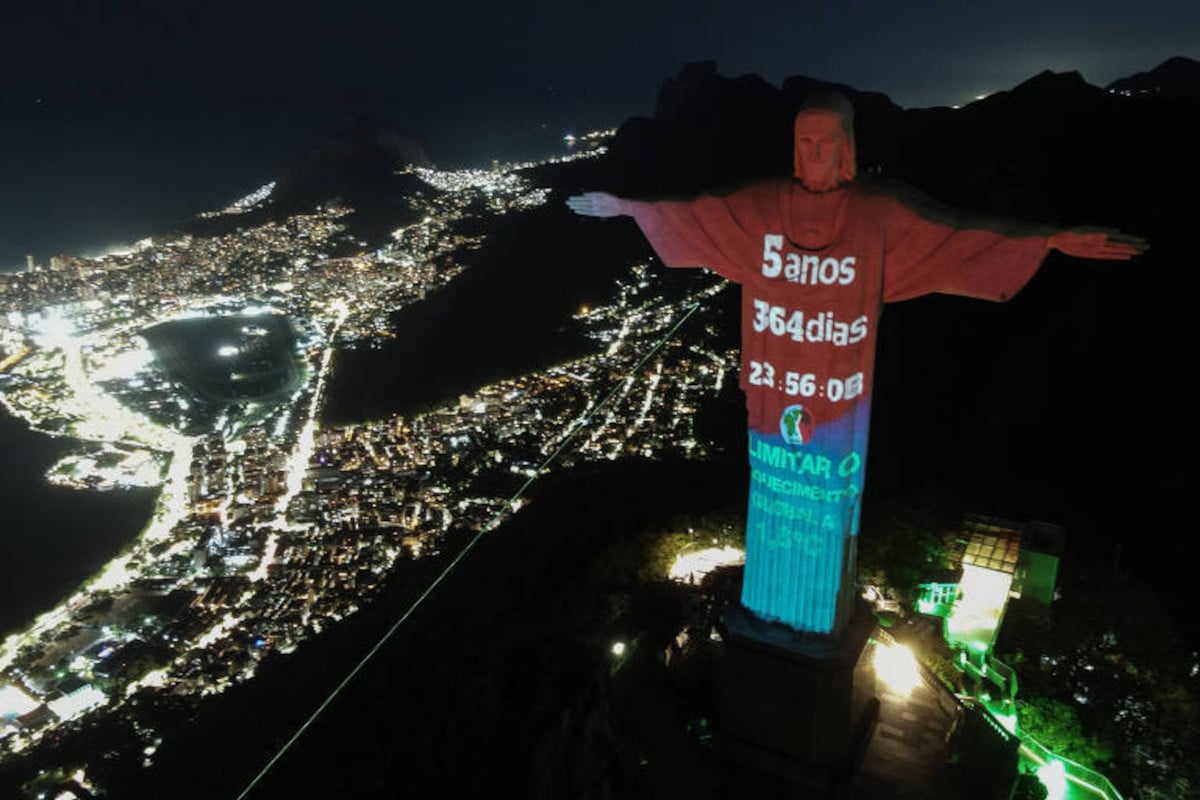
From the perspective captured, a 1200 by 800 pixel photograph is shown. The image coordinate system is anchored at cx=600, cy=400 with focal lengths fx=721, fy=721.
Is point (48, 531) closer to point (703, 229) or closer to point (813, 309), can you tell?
point (703, 229)

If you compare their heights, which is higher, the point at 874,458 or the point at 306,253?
the point at 306,253

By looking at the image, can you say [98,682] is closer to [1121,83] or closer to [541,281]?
[541,281]

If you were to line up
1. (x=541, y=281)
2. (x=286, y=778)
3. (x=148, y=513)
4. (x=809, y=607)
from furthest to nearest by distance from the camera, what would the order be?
1. (x=541, y=281)
2. (x=148, y=513)
3. (x=286, y=778)
4. (x=809, y=607)

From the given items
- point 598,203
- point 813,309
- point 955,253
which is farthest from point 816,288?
point 598,203

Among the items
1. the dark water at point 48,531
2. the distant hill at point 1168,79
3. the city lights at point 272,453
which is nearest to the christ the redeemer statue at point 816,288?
the city lights at point 272,453

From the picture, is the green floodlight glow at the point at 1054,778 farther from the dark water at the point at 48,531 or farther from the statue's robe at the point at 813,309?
the dark water at the point at 48,531

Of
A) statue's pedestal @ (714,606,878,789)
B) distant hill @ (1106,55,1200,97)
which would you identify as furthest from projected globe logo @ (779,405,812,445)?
distant hill @ (1106,55,1200,97)

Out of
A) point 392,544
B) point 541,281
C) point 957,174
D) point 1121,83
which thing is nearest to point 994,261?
point 392,544
